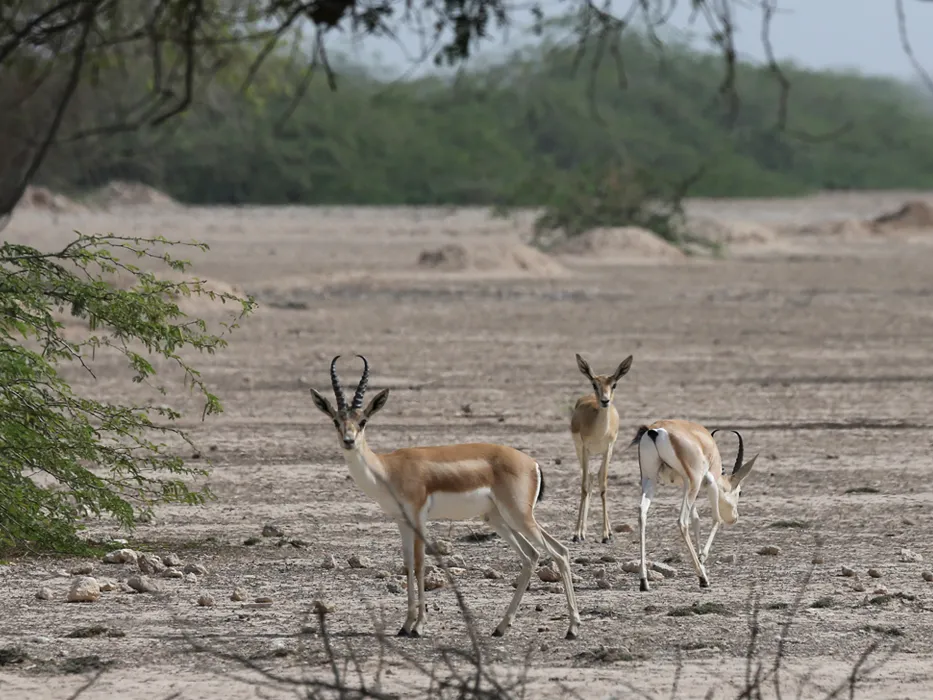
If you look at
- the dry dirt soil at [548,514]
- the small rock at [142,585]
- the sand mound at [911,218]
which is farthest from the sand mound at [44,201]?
the small rock at [142,585]

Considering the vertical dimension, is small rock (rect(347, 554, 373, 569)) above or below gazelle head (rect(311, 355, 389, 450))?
below

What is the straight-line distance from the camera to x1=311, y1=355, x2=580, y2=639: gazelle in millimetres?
7812

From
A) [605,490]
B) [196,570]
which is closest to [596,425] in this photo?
[605,490]

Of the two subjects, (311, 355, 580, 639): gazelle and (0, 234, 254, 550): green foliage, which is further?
(0, 234, 254, 550): green foliage

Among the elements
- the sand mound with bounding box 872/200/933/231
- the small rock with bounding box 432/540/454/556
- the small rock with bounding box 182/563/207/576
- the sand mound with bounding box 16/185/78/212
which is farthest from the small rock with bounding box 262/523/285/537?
the sand mound with bounding box 16/185/78/212

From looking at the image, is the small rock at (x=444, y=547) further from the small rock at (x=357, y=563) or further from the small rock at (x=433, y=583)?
the small rock at (x=433, y=583)

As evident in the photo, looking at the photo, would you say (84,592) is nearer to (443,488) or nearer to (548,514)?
(443,488)

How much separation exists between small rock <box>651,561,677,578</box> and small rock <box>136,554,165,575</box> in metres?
2.46

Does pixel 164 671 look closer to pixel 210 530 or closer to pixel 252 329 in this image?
pixel 210 530

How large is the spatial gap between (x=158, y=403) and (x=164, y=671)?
377 inches

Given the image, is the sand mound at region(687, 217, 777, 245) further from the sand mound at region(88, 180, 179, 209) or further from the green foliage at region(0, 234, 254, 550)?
the green foliage at region(0, 234, 254, 550)

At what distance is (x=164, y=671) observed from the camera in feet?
24.3

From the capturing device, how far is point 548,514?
1123 centimetres

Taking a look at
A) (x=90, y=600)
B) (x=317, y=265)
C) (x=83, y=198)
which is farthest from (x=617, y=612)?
(x=83, y=198)
